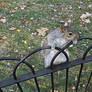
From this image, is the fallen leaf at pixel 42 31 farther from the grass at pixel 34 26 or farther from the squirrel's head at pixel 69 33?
the squirrel's head at pixel 69 33

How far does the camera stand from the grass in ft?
8.33

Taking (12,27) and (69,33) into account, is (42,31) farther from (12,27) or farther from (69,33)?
(69,33)

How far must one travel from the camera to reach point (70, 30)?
1.81 metres

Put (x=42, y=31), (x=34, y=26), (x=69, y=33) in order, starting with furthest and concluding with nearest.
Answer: (x=34, y=26)
(x=42, y=31)
(x=69, y=33)

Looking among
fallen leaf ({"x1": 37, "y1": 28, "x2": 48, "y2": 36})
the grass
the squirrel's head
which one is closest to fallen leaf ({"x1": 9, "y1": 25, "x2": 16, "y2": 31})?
the grass

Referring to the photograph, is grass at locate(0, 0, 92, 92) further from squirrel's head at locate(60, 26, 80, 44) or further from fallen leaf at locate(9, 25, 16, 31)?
squirrel's head at locate(60, 26, 80, 44)

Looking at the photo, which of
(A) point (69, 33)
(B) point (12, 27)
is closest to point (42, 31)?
(B) point (12, 27)

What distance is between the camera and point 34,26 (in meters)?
3.36

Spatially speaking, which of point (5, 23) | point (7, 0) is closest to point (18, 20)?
point (5, 23)

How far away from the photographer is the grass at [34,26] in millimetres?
2539

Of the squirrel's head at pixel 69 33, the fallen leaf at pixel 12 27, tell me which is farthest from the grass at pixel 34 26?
the squirrel's head at pixel 69 33

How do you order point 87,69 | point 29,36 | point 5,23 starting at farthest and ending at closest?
point 5,23 → point 29,36 → point 87,69

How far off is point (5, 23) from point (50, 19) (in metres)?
0.83

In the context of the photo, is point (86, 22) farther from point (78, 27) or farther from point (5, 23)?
point (5, 23)
